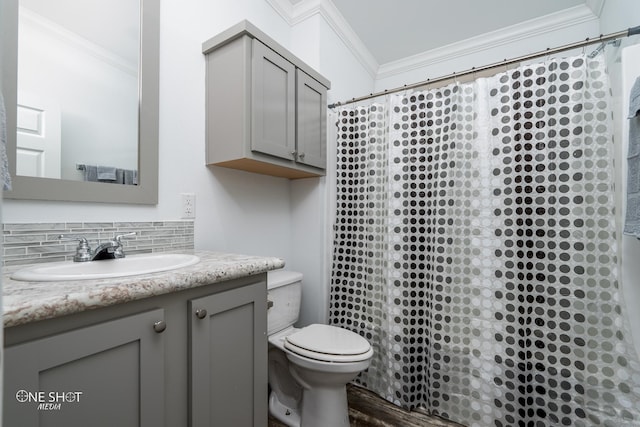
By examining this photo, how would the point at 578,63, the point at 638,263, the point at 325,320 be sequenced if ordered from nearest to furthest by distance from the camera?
the point at 638,263, the point at 578,63, the point at 325,320

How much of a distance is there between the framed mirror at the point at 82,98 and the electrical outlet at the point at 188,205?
146 mm

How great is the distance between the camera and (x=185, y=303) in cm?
91

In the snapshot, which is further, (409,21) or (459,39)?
(459,39)

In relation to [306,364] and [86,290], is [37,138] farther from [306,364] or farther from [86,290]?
[306,364]

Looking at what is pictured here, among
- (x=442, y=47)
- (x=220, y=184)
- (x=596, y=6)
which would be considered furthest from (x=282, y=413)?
(x=596, y=6)

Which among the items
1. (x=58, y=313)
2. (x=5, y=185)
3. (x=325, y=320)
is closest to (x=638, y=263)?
(x=325, y=320)

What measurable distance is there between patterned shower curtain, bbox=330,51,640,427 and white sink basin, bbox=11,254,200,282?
1.12 meters

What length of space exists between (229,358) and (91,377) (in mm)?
396

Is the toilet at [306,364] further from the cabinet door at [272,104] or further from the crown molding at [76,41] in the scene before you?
the crown molding at [76,41]

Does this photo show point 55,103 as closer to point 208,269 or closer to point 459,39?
point 208,269

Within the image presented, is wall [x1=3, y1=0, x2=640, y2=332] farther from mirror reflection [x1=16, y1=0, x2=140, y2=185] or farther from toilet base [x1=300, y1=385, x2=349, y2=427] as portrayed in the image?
toilet base [x1=300, y1=385, x2=349, y2=427]

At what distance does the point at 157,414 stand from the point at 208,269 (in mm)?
411

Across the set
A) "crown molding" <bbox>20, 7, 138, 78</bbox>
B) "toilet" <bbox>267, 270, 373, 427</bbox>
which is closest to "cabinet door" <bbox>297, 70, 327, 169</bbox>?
"toilet" <bbox>267, 270, 373, 427</bbox>

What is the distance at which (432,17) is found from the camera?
7.25 feet
